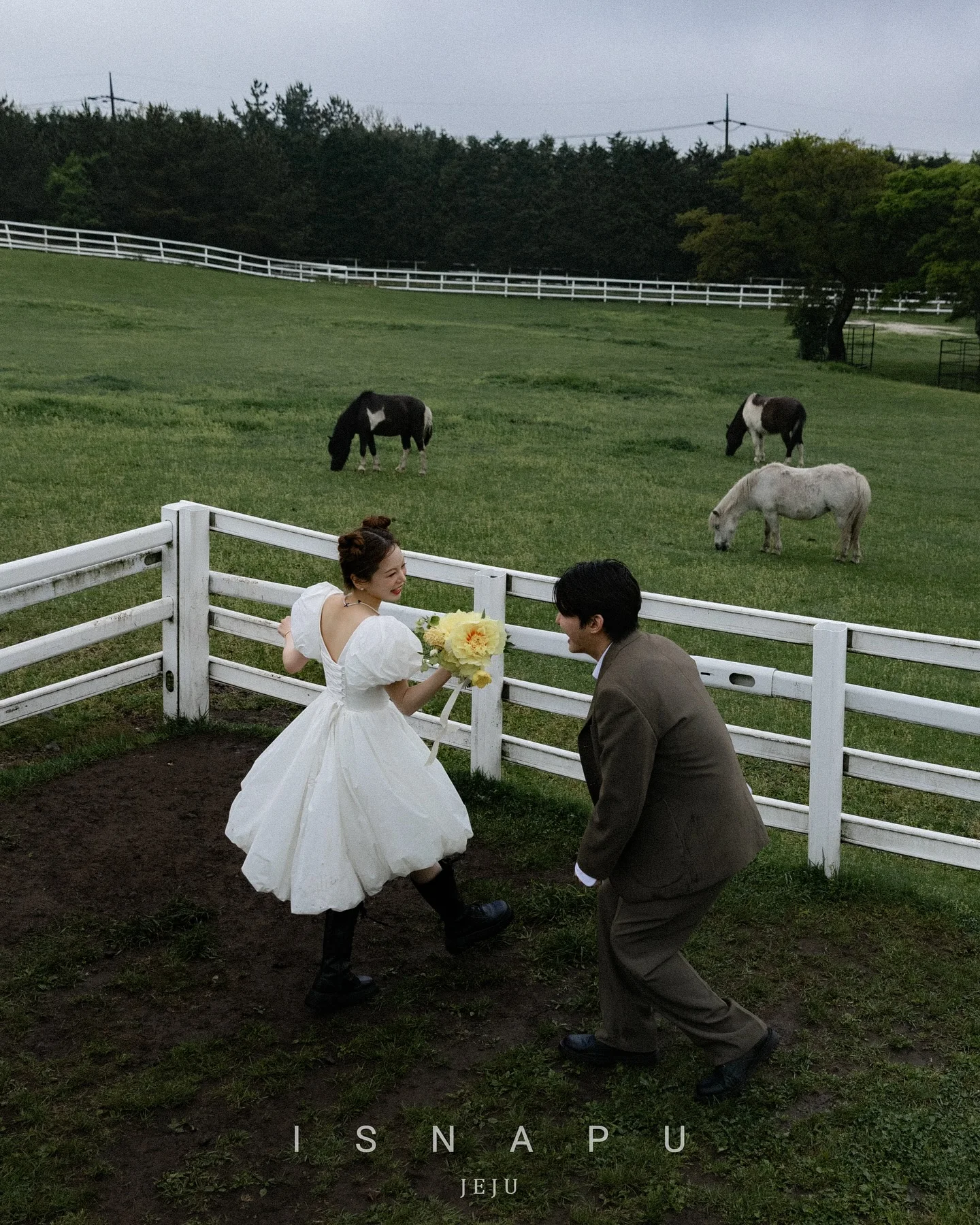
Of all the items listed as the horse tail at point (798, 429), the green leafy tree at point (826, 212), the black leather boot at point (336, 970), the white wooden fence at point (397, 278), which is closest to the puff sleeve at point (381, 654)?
the black leather boot at point (336, 970)

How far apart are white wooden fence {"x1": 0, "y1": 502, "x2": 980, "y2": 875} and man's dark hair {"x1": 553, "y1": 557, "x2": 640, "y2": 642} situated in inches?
73.5

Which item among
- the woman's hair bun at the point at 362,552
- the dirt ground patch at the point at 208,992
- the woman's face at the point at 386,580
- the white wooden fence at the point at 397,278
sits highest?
the white wooden fence at the point at 397,278

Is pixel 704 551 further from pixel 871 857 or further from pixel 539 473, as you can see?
pixel 871 857

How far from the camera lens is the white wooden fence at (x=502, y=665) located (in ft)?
18.7

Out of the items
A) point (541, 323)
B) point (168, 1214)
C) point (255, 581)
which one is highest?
point (541, 323)

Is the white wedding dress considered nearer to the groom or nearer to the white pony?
the groom

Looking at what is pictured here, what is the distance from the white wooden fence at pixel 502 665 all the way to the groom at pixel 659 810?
5.38ft

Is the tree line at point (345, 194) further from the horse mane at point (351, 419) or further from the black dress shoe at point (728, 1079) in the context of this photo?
the black dress shoe at point (728, 1079)

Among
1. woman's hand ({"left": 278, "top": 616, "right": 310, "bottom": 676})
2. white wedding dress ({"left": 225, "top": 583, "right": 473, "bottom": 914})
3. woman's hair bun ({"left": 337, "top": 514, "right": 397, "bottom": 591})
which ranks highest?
woman's hair bun ({"left": 337, "top": 514, "right": 397, "bottom": 591})

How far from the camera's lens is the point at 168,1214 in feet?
12.3

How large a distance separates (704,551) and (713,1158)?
10641 mm

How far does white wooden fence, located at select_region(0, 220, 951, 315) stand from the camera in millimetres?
50156

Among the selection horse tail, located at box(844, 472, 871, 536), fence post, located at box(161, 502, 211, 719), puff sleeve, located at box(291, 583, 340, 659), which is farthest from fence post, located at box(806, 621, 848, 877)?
horse tail, located at box(844, 472, 871, 536)

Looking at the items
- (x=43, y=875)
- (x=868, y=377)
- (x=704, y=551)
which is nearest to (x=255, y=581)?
(x=43, y=875)
